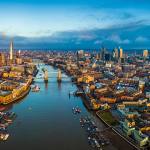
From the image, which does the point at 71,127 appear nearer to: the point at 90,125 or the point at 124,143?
the point at 90,125

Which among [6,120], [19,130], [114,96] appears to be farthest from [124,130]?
[114,96]

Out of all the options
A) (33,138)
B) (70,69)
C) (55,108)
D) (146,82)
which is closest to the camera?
(33,138)

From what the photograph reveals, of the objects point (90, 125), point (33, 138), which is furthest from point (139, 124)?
point (33, 138)

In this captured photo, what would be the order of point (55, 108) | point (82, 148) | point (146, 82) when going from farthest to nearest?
1. point (146, 82)
2. point (55, 108)
3. point (82, 148)

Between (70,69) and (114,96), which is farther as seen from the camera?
(70,69)
